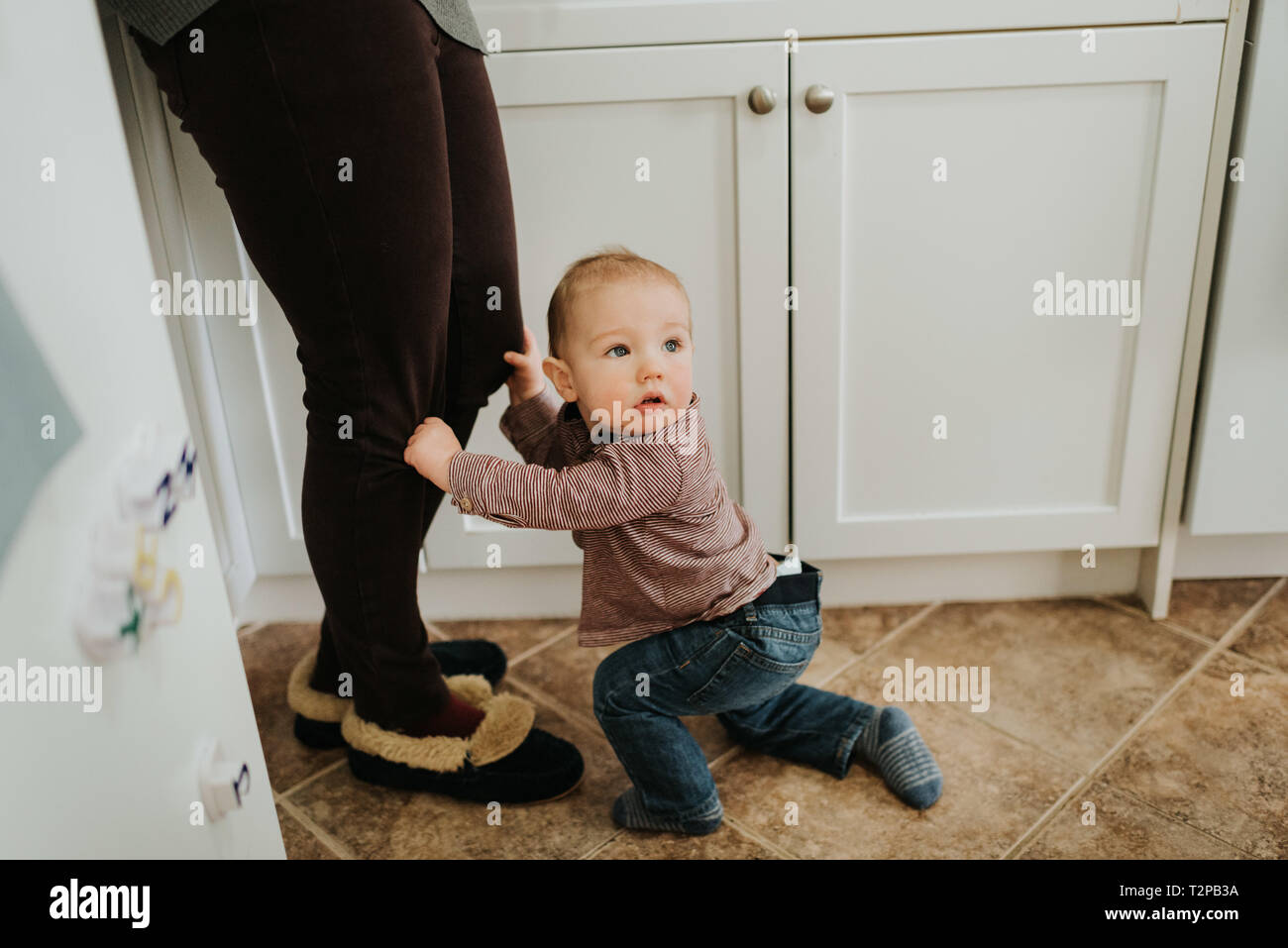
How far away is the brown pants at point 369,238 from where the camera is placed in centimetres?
77

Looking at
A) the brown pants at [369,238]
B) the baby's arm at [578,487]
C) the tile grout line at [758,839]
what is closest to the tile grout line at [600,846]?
the tile grout line at [758,839]

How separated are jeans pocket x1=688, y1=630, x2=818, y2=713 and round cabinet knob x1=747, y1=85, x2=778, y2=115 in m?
0.58

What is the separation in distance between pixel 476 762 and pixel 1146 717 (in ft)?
2.49

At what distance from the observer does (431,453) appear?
3.00 ft

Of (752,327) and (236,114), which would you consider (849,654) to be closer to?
(752,327)

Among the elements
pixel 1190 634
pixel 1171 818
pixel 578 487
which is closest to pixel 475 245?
pixel 578 487

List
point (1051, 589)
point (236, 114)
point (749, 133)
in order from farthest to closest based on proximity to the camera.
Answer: point (1051, 589) → point (749, 133) → point (236, 114)

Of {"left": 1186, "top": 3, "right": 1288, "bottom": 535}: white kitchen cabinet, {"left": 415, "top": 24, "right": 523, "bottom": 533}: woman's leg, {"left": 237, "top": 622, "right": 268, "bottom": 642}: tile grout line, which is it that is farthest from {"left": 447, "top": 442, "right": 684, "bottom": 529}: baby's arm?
{"left": 1186, "top": 3, "right": 1288, "bottom": 535}: white kitchen cabinet

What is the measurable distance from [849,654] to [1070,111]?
0.70 metres

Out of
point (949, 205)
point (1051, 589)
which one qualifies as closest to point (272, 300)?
point (949, 205)

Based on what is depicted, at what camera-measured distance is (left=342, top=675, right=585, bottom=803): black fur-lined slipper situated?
3.51 ft

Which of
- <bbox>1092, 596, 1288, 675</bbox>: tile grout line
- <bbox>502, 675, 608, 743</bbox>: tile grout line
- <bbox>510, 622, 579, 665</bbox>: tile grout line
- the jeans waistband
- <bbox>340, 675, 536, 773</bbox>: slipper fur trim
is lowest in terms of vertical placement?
<bbox>1092, 596, 1288, 675</bbox>: tile grout line

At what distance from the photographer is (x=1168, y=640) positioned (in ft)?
4.42

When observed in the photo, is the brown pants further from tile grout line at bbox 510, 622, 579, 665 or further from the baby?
tile grout line at bbox 510, 622, 579, 665
